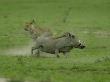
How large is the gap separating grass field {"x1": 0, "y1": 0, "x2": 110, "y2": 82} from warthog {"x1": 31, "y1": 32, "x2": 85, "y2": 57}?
424 millimetres

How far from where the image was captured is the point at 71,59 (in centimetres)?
2438

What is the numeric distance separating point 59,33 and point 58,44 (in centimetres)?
1360

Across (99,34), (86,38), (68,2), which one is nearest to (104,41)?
(86,38)

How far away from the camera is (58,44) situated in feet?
82.8

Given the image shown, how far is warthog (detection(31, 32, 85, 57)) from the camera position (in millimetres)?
25125

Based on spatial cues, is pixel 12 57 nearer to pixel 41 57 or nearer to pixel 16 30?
pixel 41 57

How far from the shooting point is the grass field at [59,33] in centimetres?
2127

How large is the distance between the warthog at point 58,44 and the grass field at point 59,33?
16.7 inches

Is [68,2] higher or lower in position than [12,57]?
higher

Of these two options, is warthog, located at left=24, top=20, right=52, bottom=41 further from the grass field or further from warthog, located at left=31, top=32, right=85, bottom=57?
the grass field

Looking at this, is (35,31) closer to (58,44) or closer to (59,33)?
(58,44)

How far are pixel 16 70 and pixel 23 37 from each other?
14.0 metres

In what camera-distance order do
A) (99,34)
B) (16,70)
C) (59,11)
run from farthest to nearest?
1. (59,11)
2. (99,34)
3. (16,70)

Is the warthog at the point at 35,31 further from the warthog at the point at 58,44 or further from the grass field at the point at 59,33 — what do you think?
the grass field at the point at 59,33
